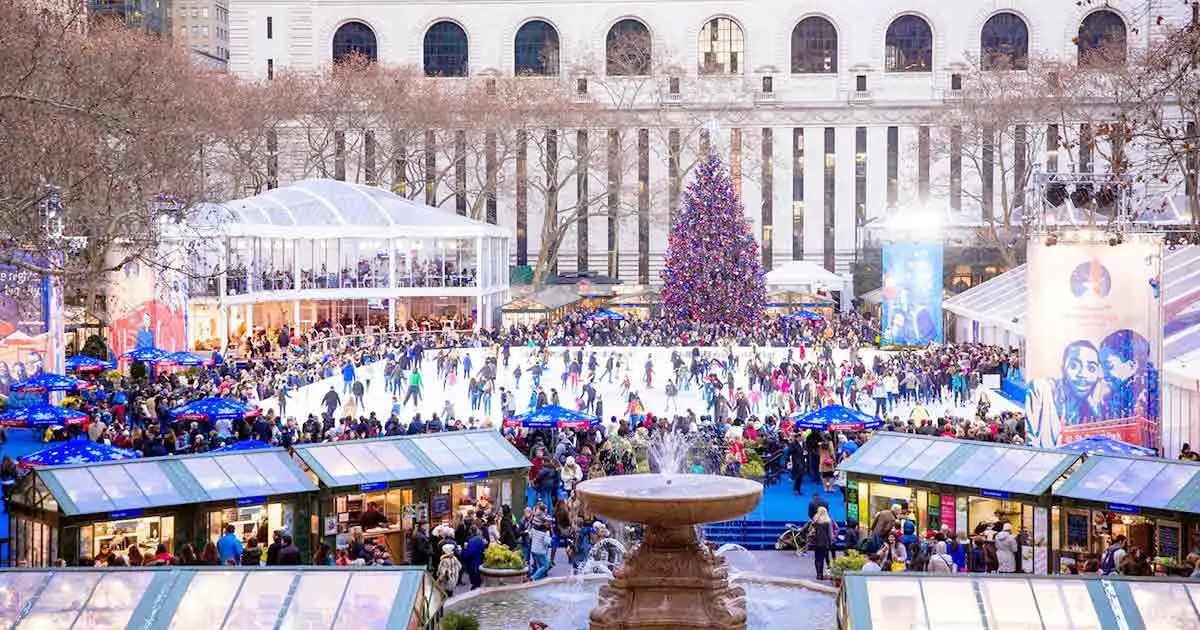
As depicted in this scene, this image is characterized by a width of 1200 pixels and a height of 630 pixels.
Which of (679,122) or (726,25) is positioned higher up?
(726,25)

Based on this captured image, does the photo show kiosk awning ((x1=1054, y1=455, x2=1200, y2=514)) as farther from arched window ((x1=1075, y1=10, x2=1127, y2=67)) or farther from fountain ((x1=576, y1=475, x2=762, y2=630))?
arched window ((x1=1075, y1=10, x2=1127, y2=67))

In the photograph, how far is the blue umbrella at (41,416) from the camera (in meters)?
23.9

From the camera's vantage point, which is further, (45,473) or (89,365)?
(89,365)

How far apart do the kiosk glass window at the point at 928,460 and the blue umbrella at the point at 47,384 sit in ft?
56.9

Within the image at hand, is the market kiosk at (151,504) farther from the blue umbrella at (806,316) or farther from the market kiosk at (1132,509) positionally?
the blue umbrella at (806,316)

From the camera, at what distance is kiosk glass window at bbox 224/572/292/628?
10.7 m

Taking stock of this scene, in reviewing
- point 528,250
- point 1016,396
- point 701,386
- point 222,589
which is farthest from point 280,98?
point 222,589

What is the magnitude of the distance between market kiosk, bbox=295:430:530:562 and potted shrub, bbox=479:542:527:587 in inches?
56.2

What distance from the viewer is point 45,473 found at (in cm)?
1564

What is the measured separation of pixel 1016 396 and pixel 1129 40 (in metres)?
35.1

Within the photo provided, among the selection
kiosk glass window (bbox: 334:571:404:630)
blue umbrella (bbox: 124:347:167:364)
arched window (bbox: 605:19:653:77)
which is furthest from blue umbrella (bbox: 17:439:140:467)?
arched window (bbox: 605:19:653:77)

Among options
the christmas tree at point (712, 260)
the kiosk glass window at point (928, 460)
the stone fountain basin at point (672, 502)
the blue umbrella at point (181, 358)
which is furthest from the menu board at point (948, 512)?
the christmas tree at point (712, 260)

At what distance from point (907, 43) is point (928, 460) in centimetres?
5369

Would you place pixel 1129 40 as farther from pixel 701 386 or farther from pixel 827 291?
pixel 701 386
